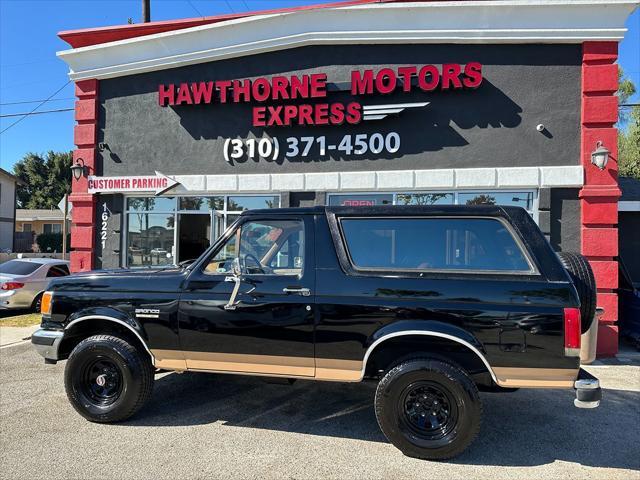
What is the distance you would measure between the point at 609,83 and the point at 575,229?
2.56 meters

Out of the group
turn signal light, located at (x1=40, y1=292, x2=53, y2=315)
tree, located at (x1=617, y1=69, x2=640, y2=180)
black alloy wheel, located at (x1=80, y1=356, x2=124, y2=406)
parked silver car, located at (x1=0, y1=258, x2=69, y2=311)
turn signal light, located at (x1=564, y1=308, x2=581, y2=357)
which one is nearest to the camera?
turn signal light, located at (x1=564, y1=308, x2=581, y2=357)

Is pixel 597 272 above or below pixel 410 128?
below

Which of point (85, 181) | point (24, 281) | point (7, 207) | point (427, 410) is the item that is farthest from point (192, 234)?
point (7, 207)

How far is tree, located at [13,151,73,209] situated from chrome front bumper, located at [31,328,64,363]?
50.2 m

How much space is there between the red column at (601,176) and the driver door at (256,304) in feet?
19.5

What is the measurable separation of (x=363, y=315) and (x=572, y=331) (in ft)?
5.25

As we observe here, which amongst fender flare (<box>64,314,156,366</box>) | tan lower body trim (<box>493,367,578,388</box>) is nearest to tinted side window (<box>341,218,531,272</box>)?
tan lower body trim (<box>493,367,578,388</box>)

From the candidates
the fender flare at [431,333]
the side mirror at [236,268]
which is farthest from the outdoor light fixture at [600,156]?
Answer: the side mirror at [236,268]

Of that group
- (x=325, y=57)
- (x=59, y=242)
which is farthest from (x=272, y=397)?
(x=59, y=242)

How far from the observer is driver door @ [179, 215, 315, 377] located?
3.77m

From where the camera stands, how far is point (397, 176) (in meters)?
8.13

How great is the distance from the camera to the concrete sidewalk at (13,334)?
7.54 meters

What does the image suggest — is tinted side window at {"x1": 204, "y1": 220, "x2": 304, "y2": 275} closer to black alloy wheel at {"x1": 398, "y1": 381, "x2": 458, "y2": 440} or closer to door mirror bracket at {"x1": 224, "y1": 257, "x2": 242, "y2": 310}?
door mirror bracket at {"x1": 224, "y1": 257, "x2": 242, "y2": 310}

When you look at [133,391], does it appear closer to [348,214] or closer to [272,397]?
[272,397]
